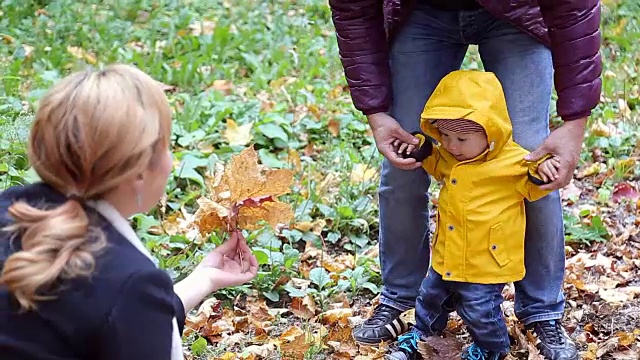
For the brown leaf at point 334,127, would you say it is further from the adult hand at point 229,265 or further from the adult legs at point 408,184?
the adult hand at point 229,265

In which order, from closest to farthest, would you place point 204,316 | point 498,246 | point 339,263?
point 498,246 < point 204,316 < point 339,263

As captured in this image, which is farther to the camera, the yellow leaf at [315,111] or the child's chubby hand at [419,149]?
the yellow leaf at [315,111]

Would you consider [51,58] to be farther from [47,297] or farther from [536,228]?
[47,297]

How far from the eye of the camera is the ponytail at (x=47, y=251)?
1659 millimetres

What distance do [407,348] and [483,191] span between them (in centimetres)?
66

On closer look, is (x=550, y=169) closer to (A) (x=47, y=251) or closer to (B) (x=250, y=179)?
(B) (x=250, y=179)

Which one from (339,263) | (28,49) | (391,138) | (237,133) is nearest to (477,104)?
(391,138)

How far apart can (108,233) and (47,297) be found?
6.7 inches

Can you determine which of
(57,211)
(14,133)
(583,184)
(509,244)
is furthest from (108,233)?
(583,184)

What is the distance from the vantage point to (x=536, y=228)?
286 cm

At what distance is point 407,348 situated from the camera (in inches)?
118

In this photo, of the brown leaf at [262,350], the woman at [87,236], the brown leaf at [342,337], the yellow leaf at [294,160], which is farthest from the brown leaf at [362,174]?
the woman at [87,236]

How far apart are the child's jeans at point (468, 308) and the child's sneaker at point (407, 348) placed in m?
0.03

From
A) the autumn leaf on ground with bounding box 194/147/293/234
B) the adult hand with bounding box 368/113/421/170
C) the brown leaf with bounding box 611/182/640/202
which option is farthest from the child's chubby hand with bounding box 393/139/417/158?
the brown leaf with bounding box 611/182/640/202
